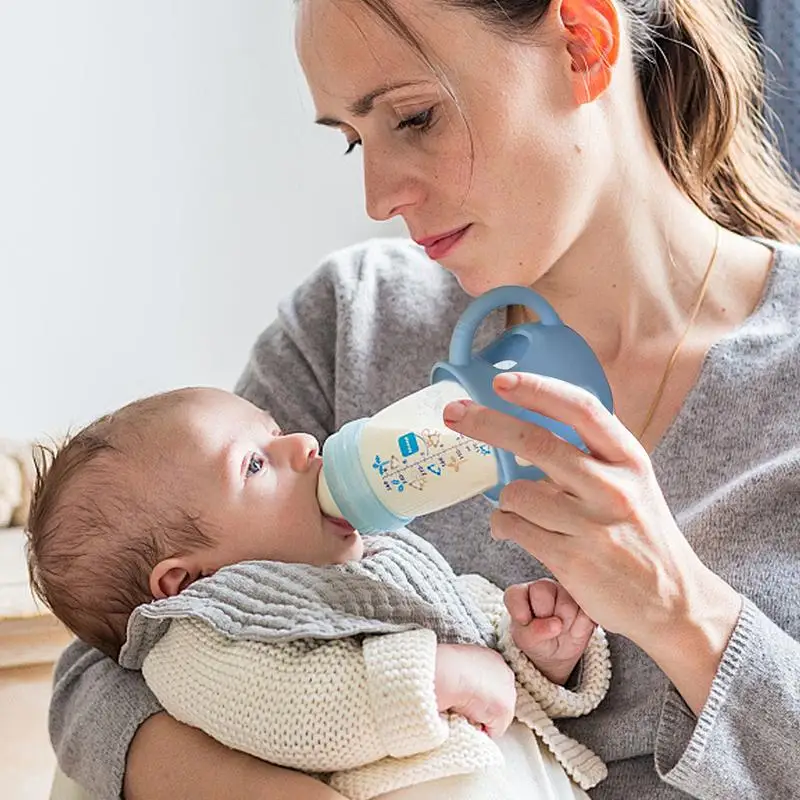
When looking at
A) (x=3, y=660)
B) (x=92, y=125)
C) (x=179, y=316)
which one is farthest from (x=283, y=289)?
(x=3, y=660)

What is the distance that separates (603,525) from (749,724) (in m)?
0.30

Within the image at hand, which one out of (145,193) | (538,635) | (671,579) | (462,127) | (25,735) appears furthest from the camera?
(145,193)

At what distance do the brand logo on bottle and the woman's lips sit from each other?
0.97ft

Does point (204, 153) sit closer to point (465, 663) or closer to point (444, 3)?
point (444, 3)

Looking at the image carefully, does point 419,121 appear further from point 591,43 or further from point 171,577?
point 171,577

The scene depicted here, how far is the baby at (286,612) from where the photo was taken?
1.14 m

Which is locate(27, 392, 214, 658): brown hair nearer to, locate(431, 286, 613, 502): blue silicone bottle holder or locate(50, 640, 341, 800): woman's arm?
locate(50, 640, 341, 800): woman's arm

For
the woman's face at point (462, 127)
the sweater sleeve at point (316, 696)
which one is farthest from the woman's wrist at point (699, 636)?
the woman's face at point (462, 127)

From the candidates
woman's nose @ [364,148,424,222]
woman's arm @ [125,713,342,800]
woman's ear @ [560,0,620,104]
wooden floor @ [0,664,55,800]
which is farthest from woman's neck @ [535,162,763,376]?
wooden floor @ [0,664,55,800]

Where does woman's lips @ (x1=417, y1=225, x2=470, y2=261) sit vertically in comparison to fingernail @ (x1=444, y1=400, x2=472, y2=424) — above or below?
above

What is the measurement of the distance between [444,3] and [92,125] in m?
1.49

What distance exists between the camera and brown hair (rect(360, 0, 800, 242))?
1575mm

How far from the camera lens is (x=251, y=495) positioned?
4.22 ft

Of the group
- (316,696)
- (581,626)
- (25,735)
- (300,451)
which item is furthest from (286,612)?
(25,735)
